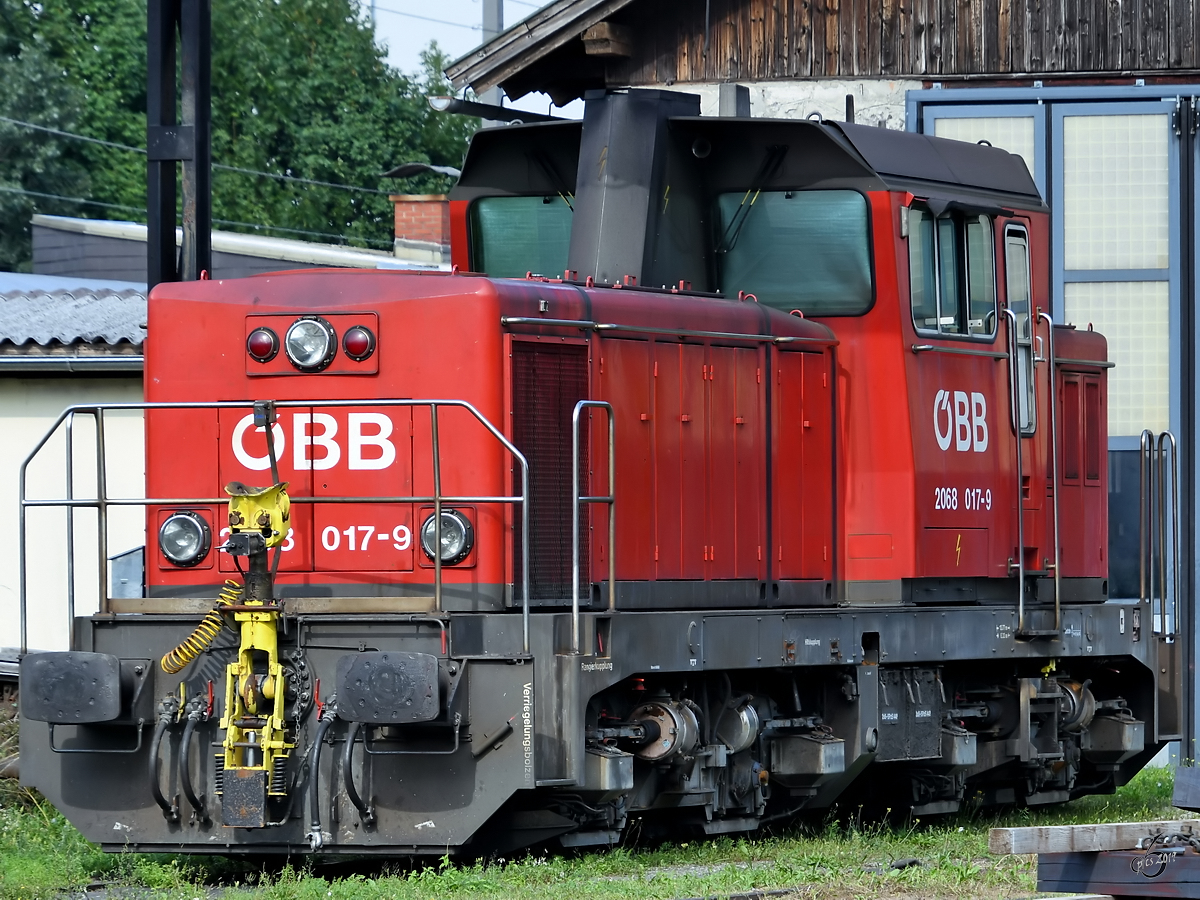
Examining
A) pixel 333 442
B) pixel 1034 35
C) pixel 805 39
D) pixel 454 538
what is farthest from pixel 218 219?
pixel 454 538

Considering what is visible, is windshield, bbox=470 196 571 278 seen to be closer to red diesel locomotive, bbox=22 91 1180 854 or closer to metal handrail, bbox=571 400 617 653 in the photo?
red diesel locomotive, bbox=22 91 1180 854

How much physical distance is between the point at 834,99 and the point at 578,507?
688cm

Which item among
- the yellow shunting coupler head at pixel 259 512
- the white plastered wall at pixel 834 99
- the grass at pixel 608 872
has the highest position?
the white plastered wall at pixel 834 99

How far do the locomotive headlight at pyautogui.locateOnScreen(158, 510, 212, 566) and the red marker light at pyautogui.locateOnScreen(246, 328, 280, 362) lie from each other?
0.79 m

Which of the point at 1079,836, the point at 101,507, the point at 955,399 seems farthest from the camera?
the point at 955,399

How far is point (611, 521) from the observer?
8320 millimetres

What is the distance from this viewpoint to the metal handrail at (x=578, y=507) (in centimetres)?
799

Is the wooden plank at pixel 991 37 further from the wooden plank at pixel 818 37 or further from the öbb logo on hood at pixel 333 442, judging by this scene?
the öbb logo on hood at pixel 333 442

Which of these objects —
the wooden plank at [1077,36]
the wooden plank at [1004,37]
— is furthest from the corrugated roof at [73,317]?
the wooden plank at [1077,36]

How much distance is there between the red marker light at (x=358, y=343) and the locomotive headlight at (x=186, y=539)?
3.42 ft

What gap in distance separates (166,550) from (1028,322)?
511 centimetres

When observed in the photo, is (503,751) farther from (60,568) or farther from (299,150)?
(299,150)

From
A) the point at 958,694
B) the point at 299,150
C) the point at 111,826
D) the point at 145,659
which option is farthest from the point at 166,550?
the point at 299,150

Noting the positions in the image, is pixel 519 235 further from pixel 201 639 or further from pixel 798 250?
pixel 201 639
